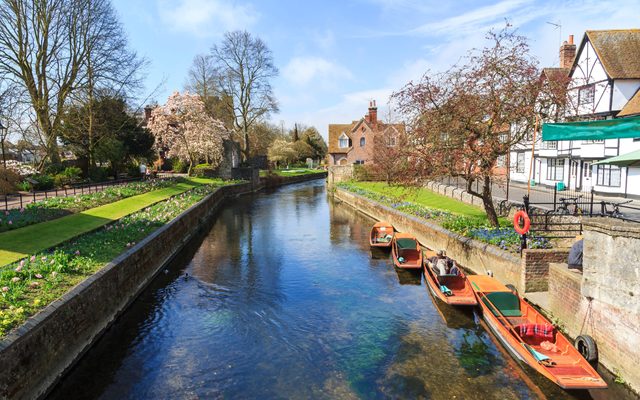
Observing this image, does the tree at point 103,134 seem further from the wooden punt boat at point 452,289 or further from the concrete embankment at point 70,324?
the wooden punt boat at point 452,289

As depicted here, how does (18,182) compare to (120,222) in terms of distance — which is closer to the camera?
(120,222)

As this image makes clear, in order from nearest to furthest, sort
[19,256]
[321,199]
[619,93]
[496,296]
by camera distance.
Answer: [496,296] → [19,256] → [619,93] → [321,199]

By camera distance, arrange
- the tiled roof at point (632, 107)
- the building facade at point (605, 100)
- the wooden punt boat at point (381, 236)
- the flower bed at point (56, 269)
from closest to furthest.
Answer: the flower bed at point (56, 269)
the wooden punt boat at point (381, 236)
the tiled roof at point (632, 107)
the building facade at point (605, 100)

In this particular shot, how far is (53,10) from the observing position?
104 ft

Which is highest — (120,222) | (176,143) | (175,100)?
(175,100)

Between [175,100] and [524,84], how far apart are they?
47456 mm

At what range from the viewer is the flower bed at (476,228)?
15.4 m

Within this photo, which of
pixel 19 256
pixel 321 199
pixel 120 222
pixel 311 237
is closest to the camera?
pixel 19 256

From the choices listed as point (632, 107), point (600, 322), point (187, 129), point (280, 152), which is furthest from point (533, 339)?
point (280, 152)

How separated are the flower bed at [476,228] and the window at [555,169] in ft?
48.8

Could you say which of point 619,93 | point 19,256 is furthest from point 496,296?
point 619,93

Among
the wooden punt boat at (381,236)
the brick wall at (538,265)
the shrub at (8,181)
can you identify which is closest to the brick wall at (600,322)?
the brick wall at (538,265)

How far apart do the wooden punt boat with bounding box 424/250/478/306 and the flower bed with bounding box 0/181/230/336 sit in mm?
10159

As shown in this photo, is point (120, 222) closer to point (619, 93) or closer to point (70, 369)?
point (70, 369)
